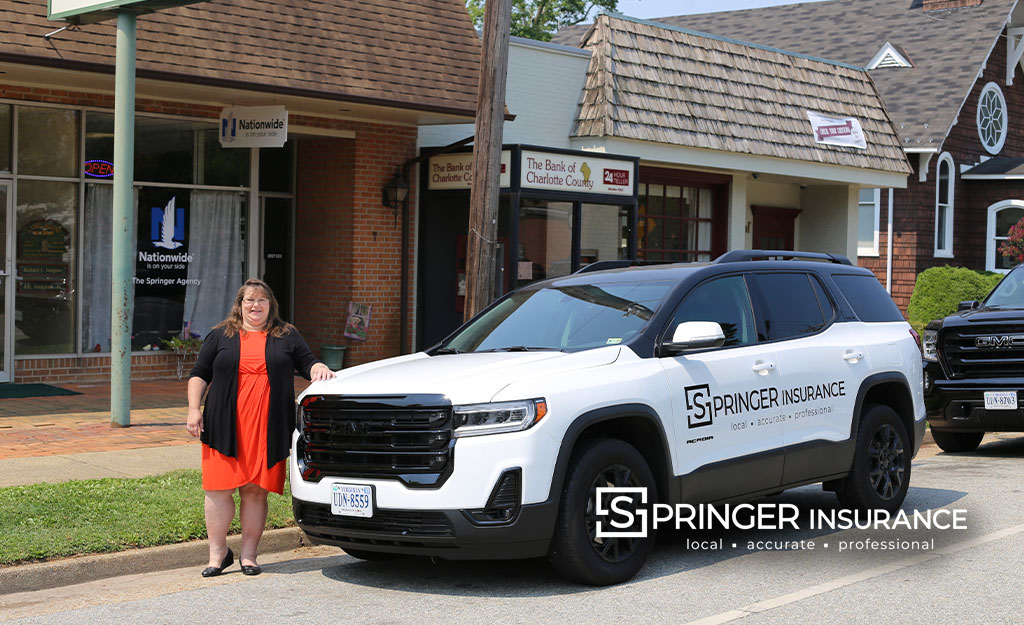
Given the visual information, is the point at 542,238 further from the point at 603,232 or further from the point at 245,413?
the point at 245,413

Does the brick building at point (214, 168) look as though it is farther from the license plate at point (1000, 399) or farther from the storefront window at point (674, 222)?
the license plate at point (1000, 399)

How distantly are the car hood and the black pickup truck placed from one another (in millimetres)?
5969

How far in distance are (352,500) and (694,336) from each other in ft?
6.76

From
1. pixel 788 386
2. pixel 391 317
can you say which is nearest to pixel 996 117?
pixel 391 317

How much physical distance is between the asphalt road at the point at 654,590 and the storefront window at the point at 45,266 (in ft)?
24.4

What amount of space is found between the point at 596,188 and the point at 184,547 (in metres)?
10.1

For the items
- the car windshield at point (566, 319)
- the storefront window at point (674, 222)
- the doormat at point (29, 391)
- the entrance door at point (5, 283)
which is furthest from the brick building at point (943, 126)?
the car windshield at point (566, 319)

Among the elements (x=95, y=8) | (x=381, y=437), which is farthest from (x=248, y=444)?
(x=95, y=8)

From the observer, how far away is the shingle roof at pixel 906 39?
2867 centimetres

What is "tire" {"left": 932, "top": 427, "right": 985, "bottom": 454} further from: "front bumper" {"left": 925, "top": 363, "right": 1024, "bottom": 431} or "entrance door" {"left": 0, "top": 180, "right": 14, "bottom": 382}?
"entrance door" {"left": 0, "top": 180, "right": 14, "bottom": 382}

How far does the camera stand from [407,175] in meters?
16.3

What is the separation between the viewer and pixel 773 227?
23.9m

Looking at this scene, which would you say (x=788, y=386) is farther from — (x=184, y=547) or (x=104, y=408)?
(x=104, y=408)

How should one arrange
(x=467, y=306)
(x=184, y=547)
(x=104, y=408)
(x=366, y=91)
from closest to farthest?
(x=184, y=547), (x=467, y=306), (x=104, y=408), (x=366, y=91)
